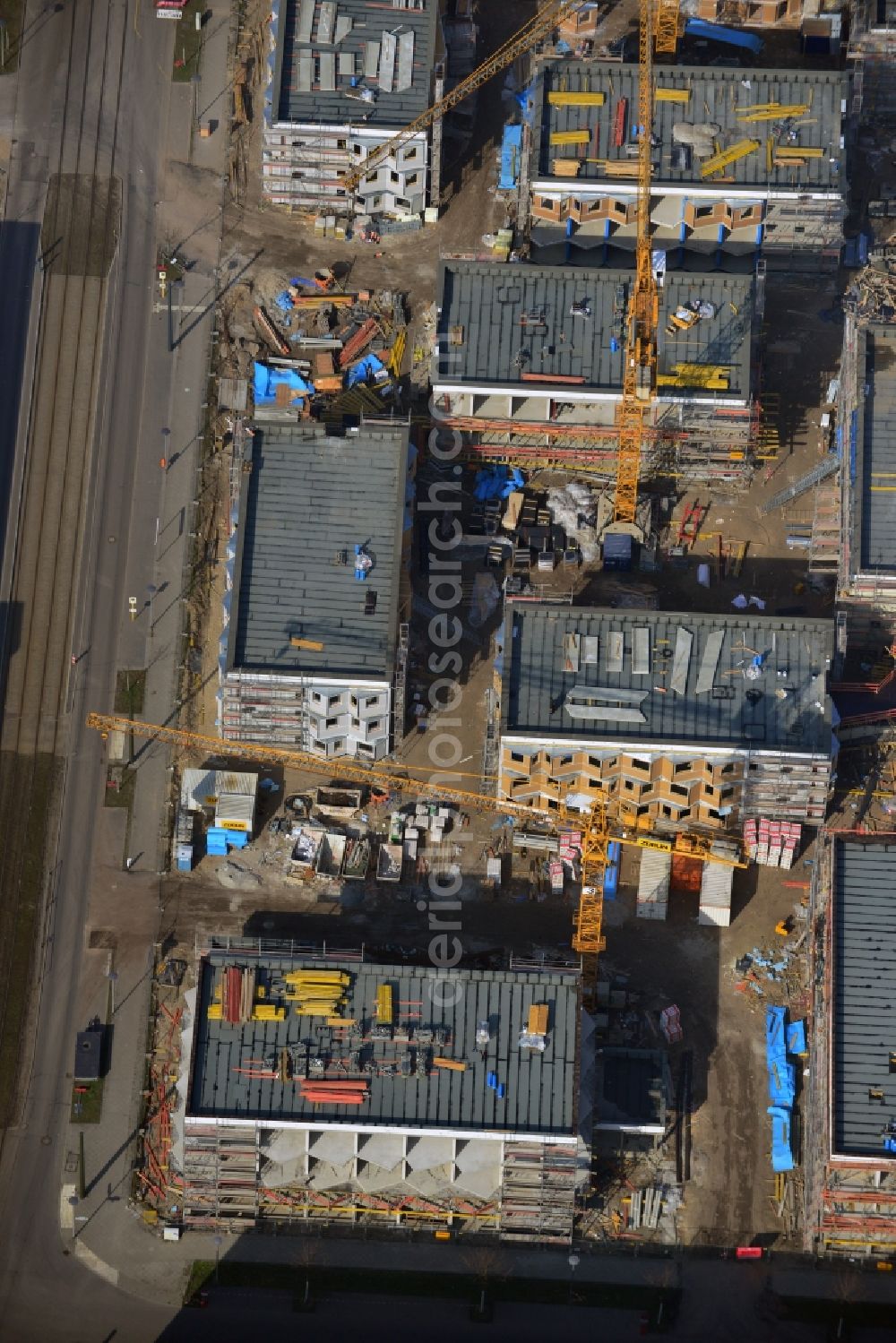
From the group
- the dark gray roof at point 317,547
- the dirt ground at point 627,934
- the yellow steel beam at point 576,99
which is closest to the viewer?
the dark gray roof at point 317,547

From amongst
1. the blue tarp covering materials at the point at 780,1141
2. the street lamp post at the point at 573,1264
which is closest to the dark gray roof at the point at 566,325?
the blue tarp covering materials at the point at 780,1141

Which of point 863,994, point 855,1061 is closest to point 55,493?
point 863,994

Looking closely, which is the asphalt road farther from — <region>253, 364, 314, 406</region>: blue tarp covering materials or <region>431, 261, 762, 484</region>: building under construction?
<region>431, 261, 762, 484</region>: building under construction

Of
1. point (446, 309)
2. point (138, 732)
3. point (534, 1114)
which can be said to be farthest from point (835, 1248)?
point (446, 309)

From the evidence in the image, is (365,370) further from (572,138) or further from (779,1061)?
(779,1061)

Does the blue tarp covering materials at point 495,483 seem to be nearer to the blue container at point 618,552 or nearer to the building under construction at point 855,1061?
the blue container at point 618,552

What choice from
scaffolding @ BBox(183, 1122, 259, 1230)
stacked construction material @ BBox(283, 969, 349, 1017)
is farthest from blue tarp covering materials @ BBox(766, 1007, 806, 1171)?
scaffolding @ BBox(183, 1122, 259, 1230)

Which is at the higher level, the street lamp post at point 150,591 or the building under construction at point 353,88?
the building under construction at point 353,88
